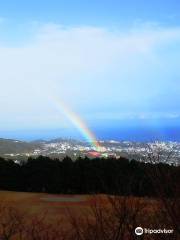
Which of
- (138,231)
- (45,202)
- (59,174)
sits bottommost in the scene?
(45,202)

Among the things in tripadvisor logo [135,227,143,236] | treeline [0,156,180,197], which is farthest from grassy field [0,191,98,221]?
tripadvisor logo [135,227,143,236]

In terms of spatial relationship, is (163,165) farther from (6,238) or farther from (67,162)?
(67,162)

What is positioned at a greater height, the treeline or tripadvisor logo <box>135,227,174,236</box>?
the treeline

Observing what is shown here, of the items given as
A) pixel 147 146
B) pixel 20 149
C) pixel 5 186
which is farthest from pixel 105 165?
pixel 20 149

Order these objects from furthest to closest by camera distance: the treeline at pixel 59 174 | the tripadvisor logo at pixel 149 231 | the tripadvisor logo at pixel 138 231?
1. the treeline at pixel 59 174
2. the tripadvisor logo at pixel 138 231
3. the tripadvisor logo at pixel 149 231

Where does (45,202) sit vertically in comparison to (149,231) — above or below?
below

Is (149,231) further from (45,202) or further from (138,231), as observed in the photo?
(45,202)

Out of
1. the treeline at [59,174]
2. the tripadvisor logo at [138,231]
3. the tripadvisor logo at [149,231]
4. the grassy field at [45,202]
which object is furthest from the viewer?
the treeline at [59,174]

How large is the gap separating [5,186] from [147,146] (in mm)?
28336

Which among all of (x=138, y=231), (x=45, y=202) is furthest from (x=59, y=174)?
(x=138, y=231)

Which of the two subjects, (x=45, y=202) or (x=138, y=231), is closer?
(x=138, y=231)

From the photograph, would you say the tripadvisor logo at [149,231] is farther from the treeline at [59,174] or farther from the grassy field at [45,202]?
the treeline at [59,174]

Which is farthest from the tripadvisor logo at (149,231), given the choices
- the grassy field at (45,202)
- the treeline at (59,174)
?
the treeline at (59,174)

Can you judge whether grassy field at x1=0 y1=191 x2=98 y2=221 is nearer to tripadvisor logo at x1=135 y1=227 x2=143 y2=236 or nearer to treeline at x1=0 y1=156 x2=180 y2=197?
treeline at x1=0 y1=156 x2=180 y2=197
